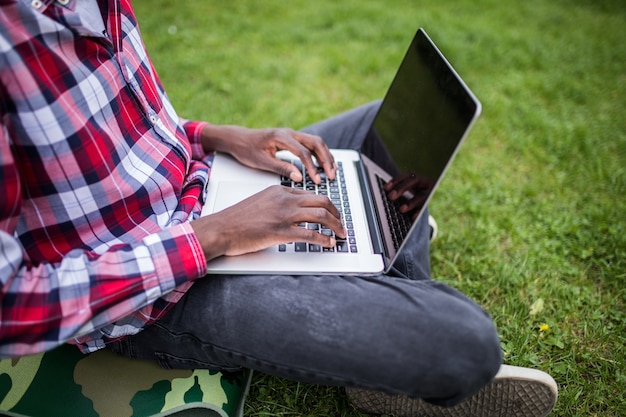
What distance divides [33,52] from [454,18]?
3.92 m

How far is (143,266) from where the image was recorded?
1091 mm

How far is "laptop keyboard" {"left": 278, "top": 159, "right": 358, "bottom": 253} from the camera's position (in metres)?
1.30

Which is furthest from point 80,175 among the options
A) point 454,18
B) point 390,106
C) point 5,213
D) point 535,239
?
point 454,18

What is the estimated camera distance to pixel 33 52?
3.43ft

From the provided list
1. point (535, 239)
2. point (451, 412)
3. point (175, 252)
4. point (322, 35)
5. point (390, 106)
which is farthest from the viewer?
point (322, 35)

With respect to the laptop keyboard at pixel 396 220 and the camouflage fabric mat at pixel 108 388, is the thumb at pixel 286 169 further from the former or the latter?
the camouflage fabric mat at pixel 108 388

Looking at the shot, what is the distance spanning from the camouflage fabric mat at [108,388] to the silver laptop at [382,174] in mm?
492

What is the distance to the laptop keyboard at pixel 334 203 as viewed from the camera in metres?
1.30

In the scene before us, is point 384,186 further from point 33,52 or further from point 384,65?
point 384,65

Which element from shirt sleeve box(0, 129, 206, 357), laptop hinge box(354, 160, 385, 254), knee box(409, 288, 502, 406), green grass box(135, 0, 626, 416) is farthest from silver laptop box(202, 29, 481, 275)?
green grass box(135, 0, 626, 416)

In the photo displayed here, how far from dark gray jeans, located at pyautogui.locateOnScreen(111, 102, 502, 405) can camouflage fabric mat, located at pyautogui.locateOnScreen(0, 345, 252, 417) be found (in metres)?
0.26

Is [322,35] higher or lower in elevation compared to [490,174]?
higher

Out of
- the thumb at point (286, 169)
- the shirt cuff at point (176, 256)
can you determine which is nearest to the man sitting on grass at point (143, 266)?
the shirt cuff at point (176, 256)

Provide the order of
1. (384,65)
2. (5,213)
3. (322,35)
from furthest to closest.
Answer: (322,35)
(384,65)
(5,213)
